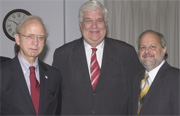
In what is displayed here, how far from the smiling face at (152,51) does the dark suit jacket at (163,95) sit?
106 millimetres

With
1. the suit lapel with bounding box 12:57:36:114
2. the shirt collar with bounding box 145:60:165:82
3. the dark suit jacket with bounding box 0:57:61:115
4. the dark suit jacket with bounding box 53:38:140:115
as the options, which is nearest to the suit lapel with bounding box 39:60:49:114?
the dark suit jacket with bounding box 0:57:61:115

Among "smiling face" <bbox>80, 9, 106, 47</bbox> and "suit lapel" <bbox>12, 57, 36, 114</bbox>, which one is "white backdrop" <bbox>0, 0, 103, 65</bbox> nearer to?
"smiling face" <bbox>80, 9, 106, 47</bbox>

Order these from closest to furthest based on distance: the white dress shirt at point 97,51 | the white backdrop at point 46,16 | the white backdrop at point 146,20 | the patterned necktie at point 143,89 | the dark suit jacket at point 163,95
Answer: the dark suit jacket at point 163,95 → the patterned necktie at point 143,89 → the white dress shirt at point 97,51 → the white backdrop at point 46,16 → the white backdrop at point 146,20

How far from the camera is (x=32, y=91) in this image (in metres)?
1.88

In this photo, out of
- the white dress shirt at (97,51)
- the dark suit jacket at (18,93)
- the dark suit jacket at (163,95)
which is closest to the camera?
the dark suit jacket at (18,93)

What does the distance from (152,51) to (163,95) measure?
1.54ft

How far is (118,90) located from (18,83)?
1094 millimetres

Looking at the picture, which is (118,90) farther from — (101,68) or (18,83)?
(18,83)

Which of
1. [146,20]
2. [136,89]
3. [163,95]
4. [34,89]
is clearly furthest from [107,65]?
[146,20]

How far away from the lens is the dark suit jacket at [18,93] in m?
1.78

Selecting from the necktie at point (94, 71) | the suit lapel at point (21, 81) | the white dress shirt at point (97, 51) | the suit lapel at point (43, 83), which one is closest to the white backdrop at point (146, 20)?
the white dress shirt at point (97, 51)

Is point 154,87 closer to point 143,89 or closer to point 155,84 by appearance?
point 155,84

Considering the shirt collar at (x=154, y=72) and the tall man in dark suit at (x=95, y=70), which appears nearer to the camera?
the shirt collar at (x=154, y=72)

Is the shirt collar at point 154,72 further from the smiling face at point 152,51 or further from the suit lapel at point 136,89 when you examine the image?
the suit lapel at point 136,89
